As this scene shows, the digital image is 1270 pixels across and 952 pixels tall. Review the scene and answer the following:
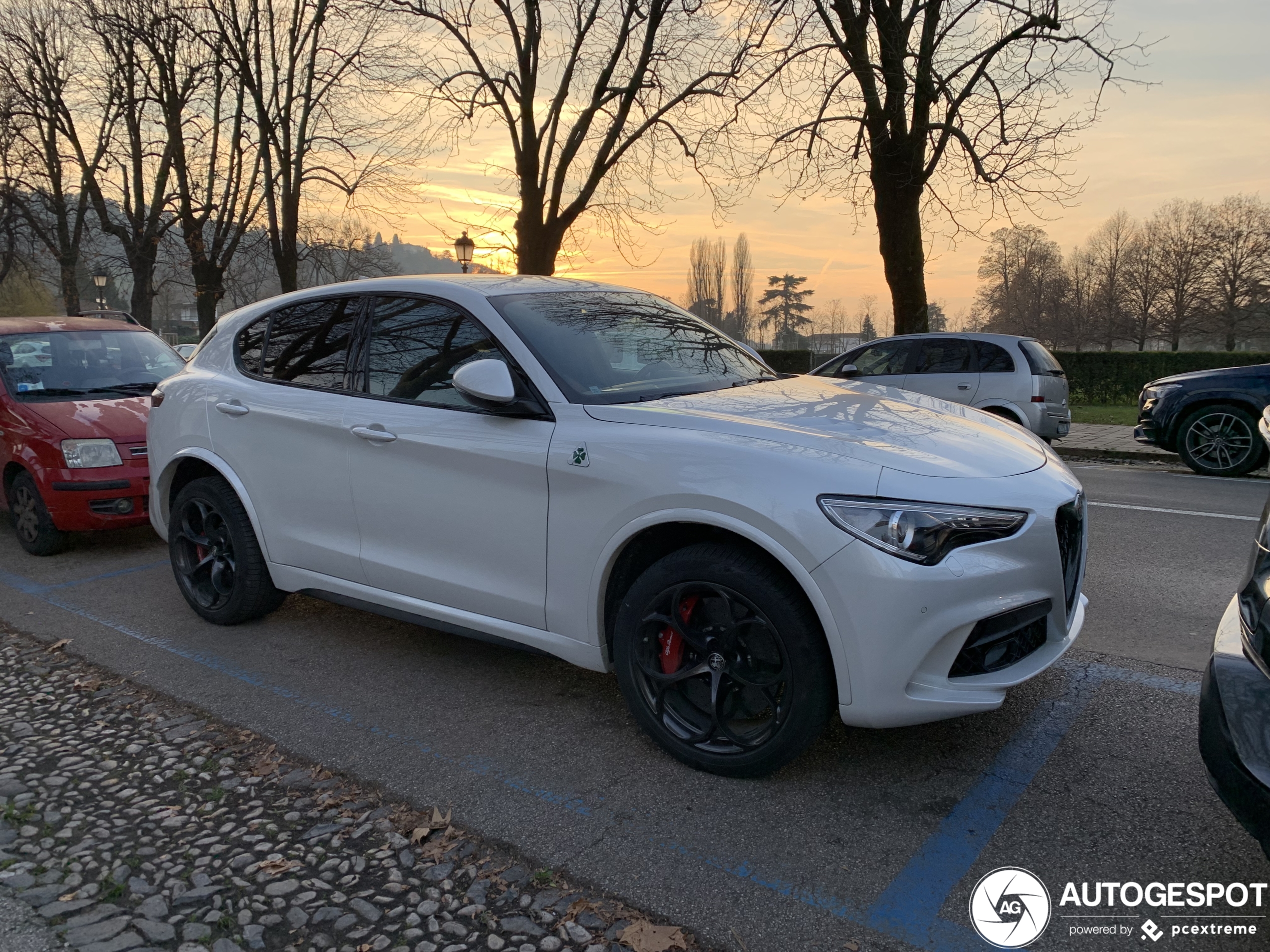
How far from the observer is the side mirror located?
334cm

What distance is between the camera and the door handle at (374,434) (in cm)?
382

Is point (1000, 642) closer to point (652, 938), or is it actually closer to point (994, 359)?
point (652, 938)

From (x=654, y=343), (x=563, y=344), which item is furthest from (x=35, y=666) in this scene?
(x=654, y=343)

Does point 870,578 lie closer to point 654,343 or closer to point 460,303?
point 654,343

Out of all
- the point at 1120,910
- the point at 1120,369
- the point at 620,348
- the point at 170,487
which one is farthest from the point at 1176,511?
the point at 1120,369

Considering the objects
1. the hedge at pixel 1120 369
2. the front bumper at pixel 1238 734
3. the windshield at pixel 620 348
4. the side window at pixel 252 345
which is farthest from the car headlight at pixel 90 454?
the hedge at pixel 1120 369

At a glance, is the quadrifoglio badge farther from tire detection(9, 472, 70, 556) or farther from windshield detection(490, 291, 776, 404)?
tire detection(9, 472, 70, 556)

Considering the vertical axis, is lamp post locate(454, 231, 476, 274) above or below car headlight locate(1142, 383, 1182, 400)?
above

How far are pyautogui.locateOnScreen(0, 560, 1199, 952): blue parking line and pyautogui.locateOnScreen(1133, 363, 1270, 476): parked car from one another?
7.32 metres

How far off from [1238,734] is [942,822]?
1009 mm

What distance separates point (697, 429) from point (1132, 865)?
1.83 m

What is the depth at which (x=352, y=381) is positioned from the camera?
412 centimetres

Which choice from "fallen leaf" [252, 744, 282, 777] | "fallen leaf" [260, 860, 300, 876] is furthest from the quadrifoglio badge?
"fallen leaf" [252, 744, 282, 777]

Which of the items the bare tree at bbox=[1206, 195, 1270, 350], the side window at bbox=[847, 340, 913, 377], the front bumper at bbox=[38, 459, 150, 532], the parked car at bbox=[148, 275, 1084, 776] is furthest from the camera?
the bare tree at bbox=[1206, 195, 1270, 350]
